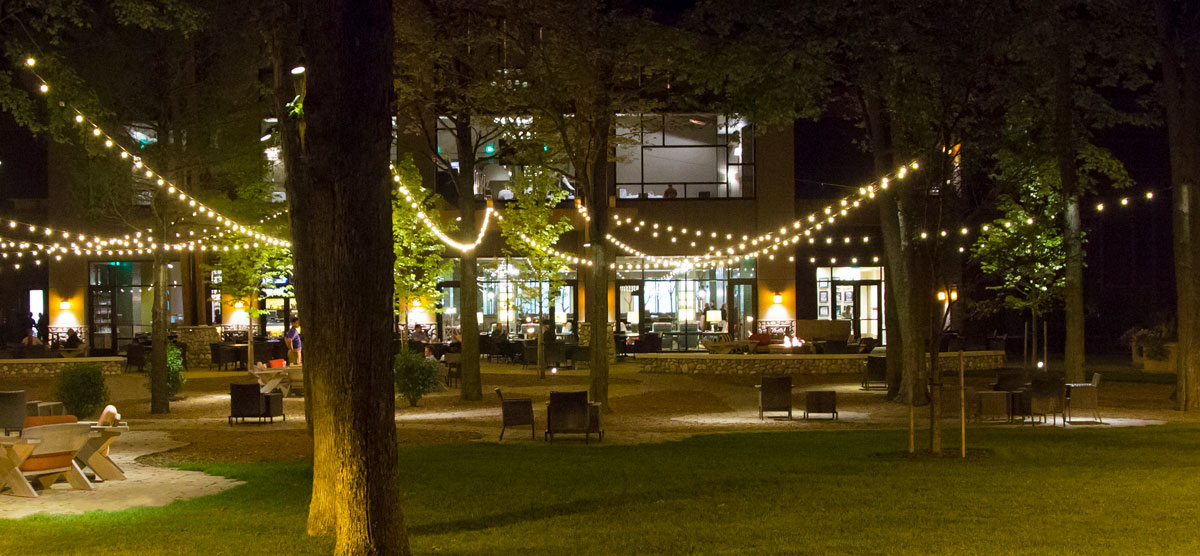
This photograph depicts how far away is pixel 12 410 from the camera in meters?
14.1

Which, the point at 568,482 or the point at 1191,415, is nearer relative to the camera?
Result: the point at 568,482

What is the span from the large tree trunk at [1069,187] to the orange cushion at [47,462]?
15243mm

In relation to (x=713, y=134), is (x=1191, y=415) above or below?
below

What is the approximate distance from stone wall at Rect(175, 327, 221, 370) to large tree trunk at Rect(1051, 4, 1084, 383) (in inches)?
878

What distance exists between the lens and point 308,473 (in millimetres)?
10859

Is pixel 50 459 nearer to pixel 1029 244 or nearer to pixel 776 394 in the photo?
pixel 776 394

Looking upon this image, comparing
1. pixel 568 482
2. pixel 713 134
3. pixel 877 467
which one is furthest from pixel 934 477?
pixel 713 134

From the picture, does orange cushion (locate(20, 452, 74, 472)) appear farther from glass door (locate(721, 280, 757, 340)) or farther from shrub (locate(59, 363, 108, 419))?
glass door (locate(721, 280, 757, 340))

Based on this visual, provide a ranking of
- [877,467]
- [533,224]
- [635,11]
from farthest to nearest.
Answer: [533,224] → [635,11] → [877,467]

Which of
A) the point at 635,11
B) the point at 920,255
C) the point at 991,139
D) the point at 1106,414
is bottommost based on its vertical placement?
the point at 1106,414

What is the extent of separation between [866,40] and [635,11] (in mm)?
Result: 3779

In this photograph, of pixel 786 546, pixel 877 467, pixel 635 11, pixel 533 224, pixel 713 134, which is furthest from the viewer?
pixel 713 134

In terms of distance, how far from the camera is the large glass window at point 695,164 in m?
35.0

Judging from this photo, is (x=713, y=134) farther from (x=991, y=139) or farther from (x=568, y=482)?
(x=568, y=482)
